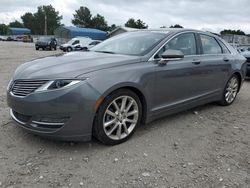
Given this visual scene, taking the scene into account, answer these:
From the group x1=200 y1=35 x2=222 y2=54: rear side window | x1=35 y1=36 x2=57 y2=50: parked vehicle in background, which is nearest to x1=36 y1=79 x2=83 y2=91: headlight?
x1=200 y1=35 x2=222 y2=54: rear side window

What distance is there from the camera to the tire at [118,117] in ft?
11.0

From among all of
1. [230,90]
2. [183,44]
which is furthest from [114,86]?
[230,90]

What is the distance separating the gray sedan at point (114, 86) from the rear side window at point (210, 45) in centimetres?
4

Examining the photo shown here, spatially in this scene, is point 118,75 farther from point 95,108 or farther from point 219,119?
point 219,119

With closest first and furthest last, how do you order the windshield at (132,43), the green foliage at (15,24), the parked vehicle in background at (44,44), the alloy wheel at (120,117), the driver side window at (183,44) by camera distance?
the alloy wheel at (120,117) < the windshield at (132,43) < the driver side window at (183,44) < the parked vehicle in background at (44,44) < the green foliage at (15,24)

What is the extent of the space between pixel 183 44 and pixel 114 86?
178 cm

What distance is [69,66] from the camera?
133 inches

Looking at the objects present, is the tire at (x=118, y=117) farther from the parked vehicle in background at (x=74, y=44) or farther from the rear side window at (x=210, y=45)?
the parked vehicle in background at (x=74, y=44)

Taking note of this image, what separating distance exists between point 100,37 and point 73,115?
47.1 meters

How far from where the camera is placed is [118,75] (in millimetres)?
3428

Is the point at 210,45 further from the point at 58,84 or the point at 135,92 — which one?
the point at 58,84

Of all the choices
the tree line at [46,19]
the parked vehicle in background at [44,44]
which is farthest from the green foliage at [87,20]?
the parked vehicle in background at [44,44]

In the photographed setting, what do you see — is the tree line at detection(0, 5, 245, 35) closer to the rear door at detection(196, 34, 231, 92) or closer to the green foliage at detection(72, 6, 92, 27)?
the green foliage at detection(72, 6, 92, 27)

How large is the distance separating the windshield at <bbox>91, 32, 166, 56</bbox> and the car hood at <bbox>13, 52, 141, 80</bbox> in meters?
0.32
